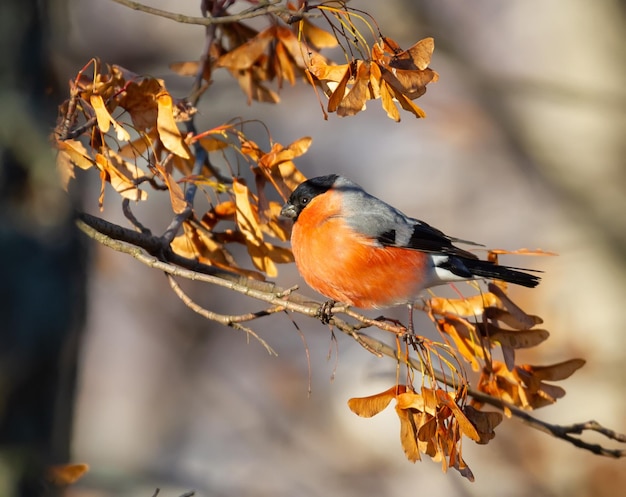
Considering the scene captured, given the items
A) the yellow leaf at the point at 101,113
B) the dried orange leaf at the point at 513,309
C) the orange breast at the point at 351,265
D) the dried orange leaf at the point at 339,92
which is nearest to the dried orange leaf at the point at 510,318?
the dried orange leaf at the point at 513,309

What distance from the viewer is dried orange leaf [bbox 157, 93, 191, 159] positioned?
1674 millimetres

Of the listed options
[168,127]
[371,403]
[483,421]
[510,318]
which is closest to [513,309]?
[510,318]

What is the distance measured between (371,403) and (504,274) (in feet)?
2.05

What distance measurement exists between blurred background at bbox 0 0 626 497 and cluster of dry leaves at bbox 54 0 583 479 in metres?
1.98

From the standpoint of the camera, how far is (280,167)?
191 centimetres

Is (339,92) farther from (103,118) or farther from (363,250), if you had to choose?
(363,250)

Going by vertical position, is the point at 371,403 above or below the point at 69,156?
below

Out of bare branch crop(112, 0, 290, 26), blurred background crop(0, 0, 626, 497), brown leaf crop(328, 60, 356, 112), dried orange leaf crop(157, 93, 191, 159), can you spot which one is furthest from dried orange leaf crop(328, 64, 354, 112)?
blurred background crop(0, 0, 626, 497)

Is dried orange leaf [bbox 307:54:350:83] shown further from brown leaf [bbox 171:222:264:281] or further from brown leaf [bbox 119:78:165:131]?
brown leaf [bbox 171:222:264:281]

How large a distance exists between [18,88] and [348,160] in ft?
15.1

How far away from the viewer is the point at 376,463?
192 inches

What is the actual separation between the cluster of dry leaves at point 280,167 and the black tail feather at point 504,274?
0.11m

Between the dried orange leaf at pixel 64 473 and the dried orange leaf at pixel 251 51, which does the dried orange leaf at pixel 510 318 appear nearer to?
the dried orange leaf at pixel 251 51

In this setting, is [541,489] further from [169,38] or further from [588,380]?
[169,38]
